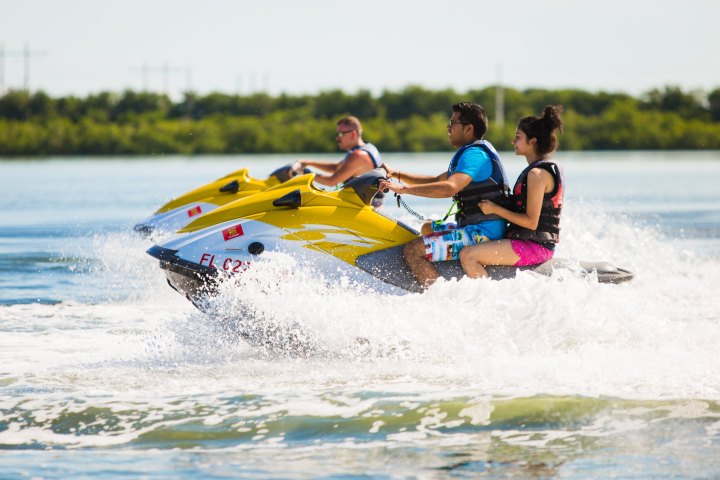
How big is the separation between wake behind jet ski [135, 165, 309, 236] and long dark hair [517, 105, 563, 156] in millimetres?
4197

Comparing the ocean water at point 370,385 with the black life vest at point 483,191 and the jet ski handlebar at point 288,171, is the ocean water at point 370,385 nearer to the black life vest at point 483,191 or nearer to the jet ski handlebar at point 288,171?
the black life vest at point 483,191

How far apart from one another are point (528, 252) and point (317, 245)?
118cm

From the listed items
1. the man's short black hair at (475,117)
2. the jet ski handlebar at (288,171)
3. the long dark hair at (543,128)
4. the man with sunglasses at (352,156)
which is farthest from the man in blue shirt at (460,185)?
the jet ski handlebar at (288,171)

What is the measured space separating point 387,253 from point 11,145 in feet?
191

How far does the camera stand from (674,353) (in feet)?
20.6

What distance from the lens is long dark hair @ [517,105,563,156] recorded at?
6152mm

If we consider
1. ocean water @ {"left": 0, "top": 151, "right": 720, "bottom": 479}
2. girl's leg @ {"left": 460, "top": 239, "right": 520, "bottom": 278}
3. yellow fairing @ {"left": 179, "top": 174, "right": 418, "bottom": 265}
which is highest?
yellow fairing @ {"left": 179, "top": 174, "right": 418, "bottom": 265}

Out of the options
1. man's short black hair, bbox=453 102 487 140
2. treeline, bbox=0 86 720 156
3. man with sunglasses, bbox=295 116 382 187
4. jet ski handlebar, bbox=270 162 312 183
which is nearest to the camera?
man's short black hair, bbox=453 102 487 140

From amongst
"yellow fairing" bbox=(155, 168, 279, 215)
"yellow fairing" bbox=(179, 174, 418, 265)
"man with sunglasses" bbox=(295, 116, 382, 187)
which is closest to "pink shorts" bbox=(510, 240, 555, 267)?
"yellow fairing" bbox=(179, 174, 418, 265)

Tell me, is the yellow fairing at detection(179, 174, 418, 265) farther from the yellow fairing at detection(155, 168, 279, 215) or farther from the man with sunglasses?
the yellow fairing at detection(155, 168, 279, 215)

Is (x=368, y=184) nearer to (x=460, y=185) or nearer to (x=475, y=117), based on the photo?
(x=460, y=185)

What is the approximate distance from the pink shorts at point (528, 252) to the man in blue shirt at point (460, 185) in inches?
5.5

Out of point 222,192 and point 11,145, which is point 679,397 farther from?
point 11,145

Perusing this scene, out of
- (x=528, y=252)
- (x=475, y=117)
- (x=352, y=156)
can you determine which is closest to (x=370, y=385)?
(x=528, y=252)
